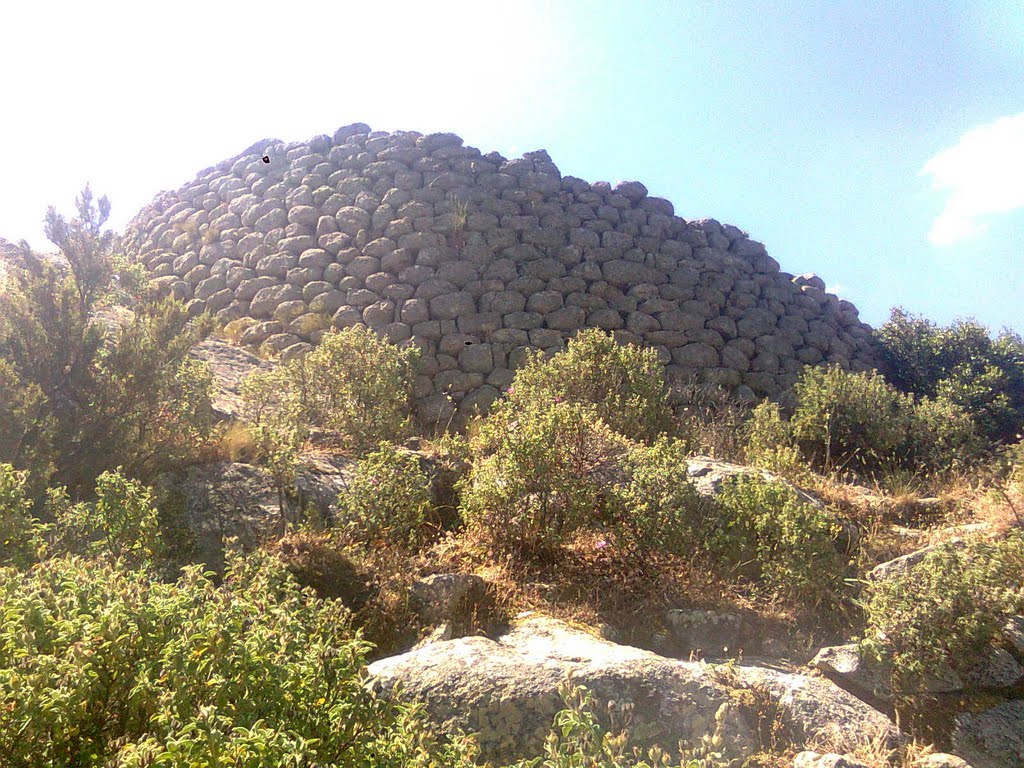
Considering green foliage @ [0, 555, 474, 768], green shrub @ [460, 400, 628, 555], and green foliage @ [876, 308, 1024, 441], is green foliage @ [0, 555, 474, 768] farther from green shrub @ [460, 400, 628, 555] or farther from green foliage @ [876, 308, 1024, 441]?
green foliage @ [876, 308, 1024, 441]

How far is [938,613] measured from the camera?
3.46 m

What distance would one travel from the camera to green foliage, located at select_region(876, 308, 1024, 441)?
9938 millimetres

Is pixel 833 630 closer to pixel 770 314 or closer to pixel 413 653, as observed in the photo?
pixel 413 653

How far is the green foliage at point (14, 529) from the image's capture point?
10.0ft

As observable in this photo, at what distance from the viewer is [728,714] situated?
2.88 metres

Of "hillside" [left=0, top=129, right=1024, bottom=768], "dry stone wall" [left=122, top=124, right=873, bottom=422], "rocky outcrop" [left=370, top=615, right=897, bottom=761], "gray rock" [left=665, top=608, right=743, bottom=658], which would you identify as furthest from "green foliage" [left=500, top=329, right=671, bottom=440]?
"rocky outcrop" [left=370, top=615, right=897, bottom=761]

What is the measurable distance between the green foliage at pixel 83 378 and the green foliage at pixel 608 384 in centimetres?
280

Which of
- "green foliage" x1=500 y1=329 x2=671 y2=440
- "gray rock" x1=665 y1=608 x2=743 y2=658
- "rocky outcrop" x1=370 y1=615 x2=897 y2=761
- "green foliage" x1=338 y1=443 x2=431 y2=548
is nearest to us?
"rocky outcrop" x1=370 y1=615 x2=897 y2=761

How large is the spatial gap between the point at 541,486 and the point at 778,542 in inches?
57.3

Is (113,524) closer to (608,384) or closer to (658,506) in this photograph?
(658,506)

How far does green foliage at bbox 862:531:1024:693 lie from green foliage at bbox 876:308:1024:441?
723 centimetres

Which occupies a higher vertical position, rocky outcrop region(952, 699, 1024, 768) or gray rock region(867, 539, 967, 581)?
gray rock region(867, 539, 967, 581)

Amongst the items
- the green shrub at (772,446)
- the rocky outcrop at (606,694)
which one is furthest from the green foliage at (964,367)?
the rocky outcrop at (606,694)

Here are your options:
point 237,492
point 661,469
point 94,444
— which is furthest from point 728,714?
point 94,444
